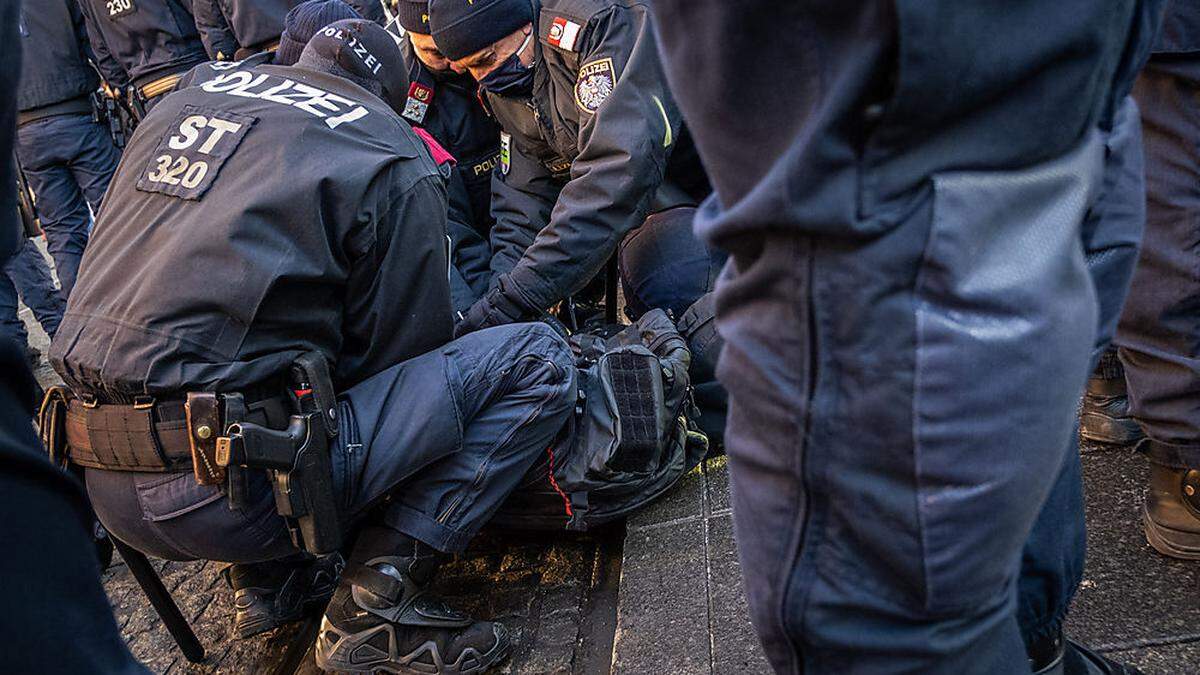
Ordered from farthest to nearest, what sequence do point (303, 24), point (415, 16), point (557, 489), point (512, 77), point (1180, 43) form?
1. point (415, 16)
2. point (512, 77)
3. point (303, 24)
4. point (557, 489)
5. point (1180, 43)

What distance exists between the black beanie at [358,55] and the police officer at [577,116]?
0.57 meters

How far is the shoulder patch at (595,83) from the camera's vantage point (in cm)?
284

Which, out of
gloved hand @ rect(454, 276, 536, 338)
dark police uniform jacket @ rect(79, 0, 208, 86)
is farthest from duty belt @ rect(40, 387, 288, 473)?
dark police uniform jacket @ rect(79, 0, 208, 86)

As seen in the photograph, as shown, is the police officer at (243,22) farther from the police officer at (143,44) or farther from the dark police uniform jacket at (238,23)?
the police officer at (143,44)

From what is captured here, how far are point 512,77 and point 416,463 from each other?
62.8 inches

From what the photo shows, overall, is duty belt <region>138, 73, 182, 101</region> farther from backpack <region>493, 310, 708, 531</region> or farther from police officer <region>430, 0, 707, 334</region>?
backpack <region>493, 310, 708, 531</region>

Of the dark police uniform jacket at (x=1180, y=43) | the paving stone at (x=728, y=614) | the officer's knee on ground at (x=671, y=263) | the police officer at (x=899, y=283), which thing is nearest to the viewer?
the police officer at (x=899, y=283)

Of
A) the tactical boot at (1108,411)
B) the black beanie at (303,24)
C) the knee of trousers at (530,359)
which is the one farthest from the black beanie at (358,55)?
the tactical boot at (1108,411)

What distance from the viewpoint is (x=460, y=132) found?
3.76m

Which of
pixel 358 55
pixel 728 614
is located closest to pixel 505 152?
pixel 358 55

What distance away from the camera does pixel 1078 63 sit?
76 cm

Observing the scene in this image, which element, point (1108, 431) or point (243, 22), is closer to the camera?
point (1108, 431)

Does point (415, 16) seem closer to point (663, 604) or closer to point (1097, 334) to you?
point (663, 604)

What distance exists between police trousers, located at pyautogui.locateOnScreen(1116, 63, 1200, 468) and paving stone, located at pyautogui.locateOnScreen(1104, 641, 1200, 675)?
326 millimetres
